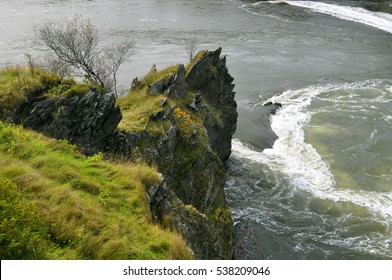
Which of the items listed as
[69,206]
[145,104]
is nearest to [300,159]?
[145,104]

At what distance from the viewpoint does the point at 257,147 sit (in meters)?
34.4

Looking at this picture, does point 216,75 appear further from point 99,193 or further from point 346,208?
point 99,193

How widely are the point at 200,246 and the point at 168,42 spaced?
49.2 m

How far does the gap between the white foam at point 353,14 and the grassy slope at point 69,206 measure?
227ft

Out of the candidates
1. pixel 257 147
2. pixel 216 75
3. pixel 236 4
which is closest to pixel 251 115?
pixel 257 147

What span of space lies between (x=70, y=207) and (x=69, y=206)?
73 millimetres

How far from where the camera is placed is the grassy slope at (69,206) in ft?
27.2

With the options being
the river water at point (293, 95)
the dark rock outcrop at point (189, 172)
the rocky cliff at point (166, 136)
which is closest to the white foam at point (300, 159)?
the river water at point (293, 95)

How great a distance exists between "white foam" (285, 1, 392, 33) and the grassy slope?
6928 cm

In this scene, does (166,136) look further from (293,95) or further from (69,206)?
(293,95)

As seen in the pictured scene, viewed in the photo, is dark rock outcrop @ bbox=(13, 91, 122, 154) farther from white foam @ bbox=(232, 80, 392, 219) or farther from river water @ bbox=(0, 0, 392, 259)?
white foam @ bbox=(232, 80, 392, 219)

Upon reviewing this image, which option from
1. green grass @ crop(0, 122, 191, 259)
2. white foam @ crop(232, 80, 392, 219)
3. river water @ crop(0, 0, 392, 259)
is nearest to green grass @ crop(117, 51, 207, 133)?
green grass @ crop(0, 122, 191, 259)

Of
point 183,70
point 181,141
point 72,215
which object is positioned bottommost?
point 181,141

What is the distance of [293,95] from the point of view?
4531 centimetres
